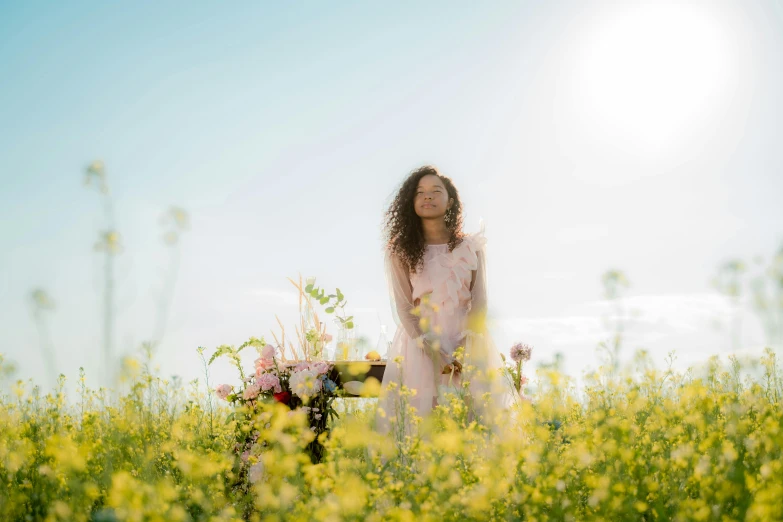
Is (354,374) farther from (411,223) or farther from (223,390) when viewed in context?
(411,223)

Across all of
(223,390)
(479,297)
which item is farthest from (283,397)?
(479,297)

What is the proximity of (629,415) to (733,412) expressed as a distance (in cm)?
50

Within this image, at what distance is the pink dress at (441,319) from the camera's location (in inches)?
148

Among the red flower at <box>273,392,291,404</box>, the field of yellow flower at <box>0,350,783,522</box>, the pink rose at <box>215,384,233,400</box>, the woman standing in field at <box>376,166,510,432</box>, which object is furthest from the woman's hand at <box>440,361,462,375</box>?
the pink rose at <box>215,384,233,400</box>

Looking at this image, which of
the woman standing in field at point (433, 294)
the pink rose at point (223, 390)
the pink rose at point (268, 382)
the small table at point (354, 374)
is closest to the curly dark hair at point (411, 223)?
the woman standing in field at point (433, 294)

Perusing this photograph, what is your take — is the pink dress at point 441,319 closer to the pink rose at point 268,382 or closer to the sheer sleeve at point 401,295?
the sheer sleeve at point 401,295

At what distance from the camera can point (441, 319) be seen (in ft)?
12.9

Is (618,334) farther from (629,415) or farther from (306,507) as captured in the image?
(306,507)

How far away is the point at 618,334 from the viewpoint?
2664 mm

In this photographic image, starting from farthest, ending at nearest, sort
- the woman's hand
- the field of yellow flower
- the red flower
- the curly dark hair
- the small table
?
the curly dark hair → the red flower → the small table → the woman's hand → the field of yellow flower

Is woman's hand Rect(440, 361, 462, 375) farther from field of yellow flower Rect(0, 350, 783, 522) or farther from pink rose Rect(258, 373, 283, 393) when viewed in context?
pink rose Rect(258, 373, 283, 393)

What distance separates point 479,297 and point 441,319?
0.30 meters

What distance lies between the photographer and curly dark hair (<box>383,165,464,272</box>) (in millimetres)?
4223

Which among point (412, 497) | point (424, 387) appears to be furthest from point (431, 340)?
point (412, 497)
